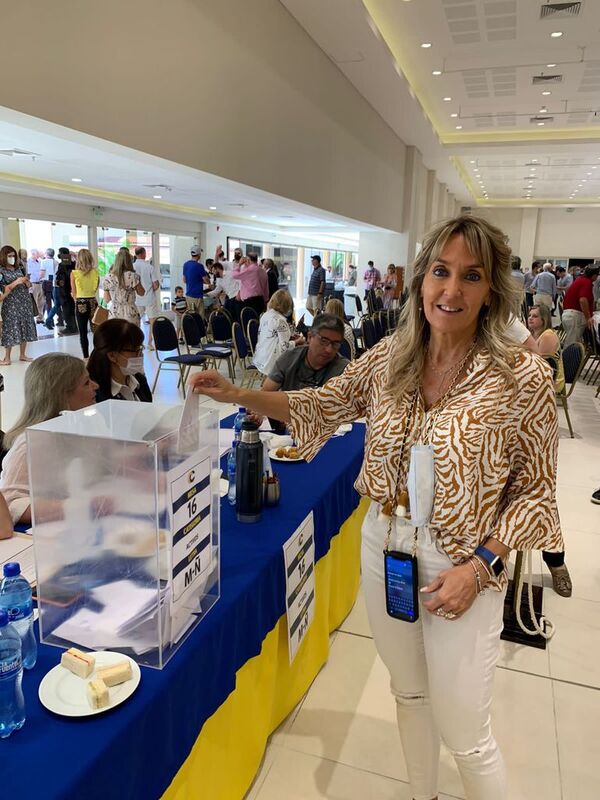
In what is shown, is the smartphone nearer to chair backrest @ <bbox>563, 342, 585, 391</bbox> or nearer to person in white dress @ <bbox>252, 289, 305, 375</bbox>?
person in white dress @ <bbox>252, 289, 305, 375</bbox>

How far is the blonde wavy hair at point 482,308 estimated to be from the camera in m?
1.25

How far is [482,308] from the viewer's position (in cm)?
132

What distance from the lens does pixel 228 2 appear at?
4.45 metres

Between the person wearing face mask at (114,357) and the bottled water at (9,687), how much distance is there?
1.82m

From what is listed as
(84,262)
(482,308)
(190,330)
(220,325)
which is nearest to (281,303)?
(190,330)

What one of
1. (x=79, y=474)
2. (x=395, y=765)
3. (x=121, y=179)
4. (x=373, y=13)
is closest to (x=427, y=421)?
(x=79, y=474)

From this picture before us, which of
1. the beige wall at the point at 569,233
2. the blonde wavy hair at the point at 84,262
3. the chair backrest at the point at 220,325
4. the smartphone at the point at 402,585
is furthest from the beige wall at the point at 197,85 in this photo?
the beige wall at the point at 569,233

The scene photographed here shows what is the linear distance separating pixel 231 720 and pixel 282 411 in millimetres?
810

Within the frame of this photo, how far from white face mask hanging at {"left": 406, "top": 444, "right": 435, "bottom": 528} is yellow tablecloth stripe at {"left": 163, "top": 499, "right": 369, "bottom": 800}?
0.69 m

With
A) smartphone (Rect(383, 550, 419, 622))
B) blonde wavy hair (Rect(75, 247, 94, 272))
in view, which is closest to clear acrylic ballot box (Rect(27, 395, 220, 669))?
smartphone (Rect(383, 550, 419, 622))

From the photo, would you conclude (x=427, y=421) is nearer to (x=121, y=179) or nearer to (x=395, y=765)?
(x=395, y=765)

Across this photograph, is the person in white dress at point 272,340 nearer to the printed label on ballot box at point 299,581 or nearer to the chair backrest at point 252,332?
the chair backrest at point 252,332

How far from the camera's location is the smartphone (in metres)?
1.27

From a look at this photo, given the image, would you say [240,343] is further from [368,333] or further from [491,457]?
[491,457]
